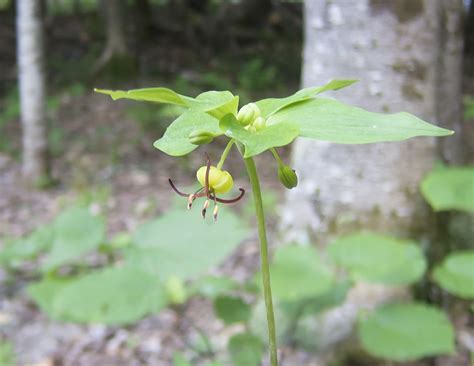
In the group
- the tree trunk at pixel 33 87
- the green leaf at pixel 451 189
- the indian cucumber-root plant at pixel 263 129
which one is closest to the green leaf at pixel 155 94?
the indian cucumber-root plant at pixel 263 129

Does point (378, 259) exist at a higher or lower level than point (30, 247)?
higher

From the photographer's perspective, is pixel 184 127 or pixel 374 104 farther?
pixel 374 104

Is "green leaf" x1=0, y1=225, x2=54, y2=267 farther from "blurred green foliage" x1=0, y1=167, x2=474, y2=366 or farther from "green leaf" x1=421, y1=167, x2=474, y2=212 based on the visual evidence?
"green leaf" x1=421, y1=167, x2=474, y2=212

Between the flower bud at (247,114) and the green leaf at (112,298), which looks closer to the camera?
the flower bud at (247,114)

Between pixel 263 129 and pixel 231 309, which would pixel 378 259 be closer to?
pixel 231 309

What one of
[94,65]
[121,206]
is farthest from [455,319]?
[94,65]

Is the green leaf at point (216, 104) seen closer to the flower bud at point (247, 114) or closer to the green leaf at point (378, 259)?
the flower bud at point (247, 114)

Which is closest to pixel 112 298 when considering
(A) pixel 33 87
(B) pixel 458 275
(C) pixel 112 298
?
(C) pixel 112 298

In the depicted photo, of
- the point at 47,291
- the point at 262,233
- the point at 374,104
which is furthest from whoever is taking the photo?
the point at 374,104
